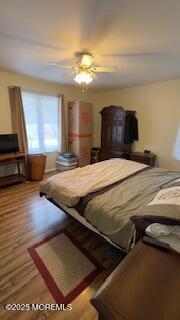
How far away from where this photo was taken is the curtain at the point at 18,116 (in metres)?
3.51

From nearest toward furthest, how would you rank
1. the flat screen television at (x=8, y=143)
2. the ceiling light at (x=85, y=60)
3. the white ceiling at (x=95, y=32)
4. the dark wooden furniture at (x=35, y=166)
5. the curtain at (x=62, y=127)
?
1. the white ceiling at (x=95, y=32)
2. the ceiling light at (x=85, y=60)
3. the flat screen television at (x=8, y=143)
4. the dark wooden furniture at (x=35, y=166)
5. the curtain at (x=62, y=127)

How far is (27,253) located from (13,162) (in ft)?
6.86

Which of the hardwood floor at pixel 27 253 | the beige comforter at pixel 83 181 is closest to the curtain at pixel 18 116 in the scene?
the hardwood floor at pixel 27 253

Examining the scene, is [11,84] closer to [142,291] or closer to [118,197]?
[118,197]

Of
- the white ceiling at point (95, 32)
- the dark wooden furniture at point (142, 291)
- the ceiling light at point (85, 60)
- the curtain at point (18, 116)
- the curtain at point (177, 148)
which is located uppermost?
the white ceiling at point (95, 32)

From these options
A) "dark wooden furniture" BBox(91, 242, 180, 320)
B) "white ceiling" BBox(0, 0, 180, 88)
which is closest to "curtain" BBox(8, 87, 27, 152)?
"white ceiling" BBox(0, 0, 180, 88)

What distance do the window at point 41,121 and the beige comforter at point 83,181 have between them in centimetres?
213

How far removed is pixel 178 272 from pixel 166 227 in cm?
31

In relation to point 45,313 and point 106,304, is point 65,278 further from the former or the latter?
point 106,304

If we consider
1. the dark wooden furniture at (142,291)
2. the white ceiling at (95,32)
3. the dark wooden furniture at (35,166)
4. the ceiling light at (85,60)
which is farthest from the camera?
the dark wooden furniture at (35,166)

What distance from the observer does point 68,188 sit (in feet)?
6.66

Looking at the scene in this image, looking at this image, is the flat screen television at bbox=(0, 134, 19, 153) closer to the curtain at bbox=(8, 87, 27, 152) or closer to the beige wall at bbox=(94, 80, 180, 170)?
the curtain at bbox=(8, 87, 27, 152)

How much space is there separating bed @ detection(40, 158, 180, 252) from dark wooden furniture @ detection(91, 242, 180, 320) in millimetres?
331

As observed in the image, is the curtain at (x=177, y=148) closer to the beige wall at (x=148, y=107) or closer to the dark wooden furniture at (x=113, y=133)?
the beige wall at (x=148, y=107)
